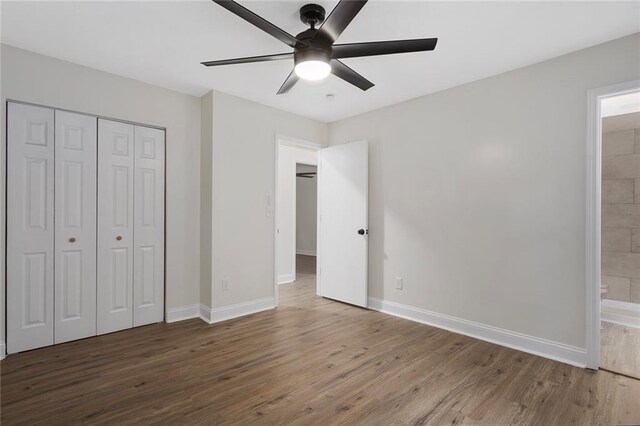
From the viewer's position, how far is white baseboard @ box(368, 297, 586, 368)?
261 cm

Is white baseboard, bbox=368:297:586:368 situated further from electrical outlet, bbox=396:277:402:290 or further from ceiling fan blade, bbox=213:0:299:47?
ceiling fan blade, bbox=213:0:299:47

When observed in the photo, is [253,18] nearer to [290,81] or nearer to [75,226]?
[290,81]

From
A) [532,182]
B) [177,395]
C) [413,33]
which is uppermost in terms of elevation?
[413,33]

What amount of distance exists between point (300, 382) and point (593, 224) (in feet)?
8.31

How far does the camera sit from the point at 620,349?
2844mm

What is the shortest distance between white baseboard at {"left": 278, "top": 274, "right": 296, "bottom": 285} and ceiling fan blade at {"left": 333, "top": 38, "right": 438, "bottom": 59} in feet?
13.5

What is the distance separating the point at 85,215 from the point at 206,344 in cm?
166

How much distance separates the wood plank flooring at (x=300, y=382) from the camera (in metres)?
1.94

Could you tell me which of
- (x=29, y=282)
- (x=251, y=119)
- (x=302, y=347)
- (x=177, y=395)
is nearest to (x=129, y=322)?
(x=29, y=282)

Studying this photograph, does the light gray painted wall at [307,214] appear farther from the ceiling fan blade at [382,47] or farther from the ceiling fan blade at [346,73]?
the ceiling fan blade at [382,47]

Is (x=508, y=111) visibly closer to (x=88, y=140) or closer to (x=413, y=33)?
(x=413, y=33)

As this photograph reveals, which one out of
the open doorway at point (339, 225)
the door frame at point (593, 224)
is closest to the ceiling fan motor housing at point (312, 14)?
the open doorway at point (339, 225)

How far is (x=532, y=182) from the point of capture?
2.82 metres

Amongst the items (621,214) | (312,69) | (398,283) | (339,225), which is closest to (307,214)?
(339,225)
